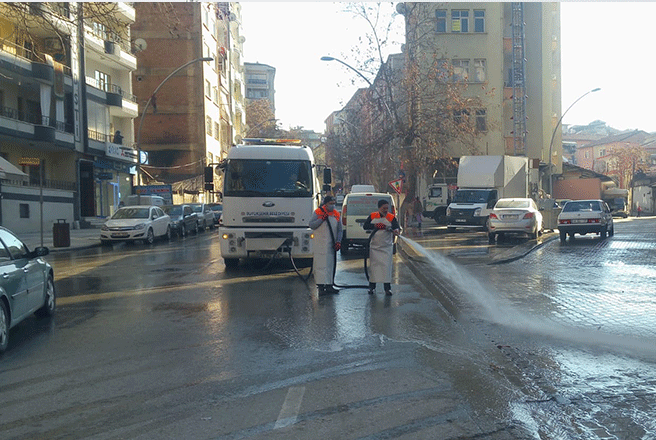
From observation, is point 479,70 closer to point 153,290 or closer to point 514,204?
point 514,204

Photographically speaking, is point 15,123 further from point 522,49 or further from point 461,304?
point 522,49

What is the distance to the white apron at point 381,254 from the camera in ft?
36.3

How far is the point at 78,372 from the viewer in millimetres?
6434

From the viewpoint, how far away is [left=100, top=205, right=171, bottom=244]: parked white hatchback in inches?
1013

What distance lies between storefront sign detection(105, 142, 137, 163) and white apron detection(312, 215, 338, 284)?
31.7 meters

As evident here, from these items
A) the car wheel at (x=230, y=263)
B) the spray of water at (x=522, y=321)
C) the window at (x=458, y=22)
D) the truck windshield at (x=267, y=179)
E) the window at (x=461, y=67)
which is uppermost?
the window at (x=458, y=22)

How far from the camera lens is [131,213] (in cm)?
2702

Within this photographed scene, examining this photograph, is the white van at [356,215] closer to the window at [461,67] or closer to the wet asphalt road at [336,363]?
the wet asphalt road at [336,363]

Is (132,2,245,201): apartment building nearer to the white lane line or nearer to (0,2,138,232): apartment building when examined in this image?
(0,2,138,232): apartment building

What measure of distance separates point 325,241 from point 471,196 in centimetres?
2370

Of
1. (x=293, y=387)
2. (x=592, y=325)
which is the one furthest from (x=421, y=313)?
(x=293, y=387)

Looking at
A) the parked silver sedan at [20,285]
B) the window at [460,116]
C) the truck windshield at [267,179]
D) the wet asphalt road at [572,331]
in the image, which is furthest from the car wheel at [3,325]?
the window at [460,116]

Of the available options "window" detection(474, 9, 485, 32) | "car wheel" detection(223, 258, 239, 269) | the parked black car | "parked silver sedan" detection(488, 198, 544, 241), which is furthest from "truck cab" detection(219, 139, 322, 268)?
"window" detection(474, 9, 485, 32)

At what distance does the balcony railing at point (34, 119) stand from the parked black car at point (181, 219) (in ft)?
24.7
